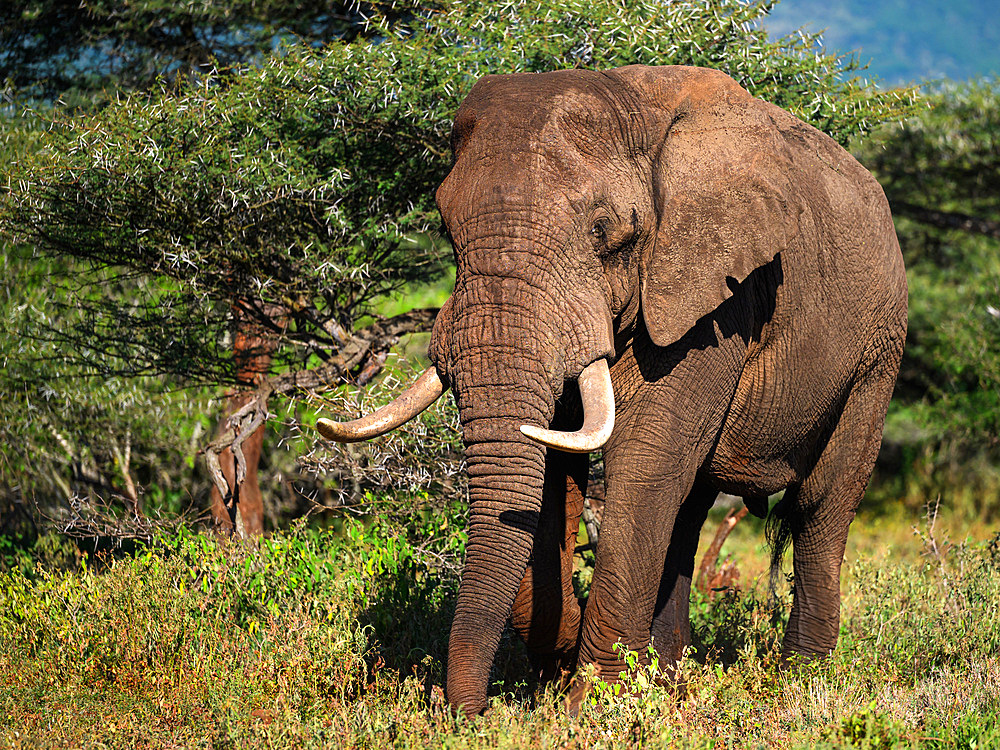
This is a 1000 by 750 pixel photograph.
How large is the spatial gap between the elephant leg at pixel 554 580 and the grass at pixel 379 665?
0.23m

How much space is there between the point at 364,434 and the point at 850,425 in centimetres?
302

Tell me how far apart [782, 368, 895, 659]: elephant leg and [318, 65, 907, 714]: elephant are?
0.14 ft

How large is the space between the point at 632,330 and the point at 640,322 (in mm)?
47

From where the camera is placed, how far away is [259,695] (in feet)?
16.1

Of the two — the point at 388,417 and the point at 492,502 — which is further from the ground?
the point at 388,417

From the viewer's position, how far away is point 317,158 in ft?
23.7

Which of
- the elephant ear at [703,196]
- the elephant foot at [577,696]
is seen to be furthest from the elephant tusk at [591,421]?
the elephant foot at [577,696]

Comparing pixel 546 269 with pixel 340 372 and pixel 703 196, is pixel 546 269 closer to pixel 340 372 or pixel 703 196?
pixel 703 196

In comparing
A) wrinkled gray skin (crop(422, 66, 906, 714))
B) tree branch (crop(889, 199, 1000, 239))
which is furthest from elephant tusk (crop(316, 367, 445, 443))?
tree branch (crop(889, 199, 1000, 239))

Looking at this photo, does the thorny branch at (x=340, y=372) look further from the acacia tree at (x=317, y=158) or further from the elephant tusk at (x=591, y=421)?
the elephant tusk at (x=591, y=421)

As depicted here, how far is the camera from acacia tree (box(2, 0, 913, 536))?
687cm

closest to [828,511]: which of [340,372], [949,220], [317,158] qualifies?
[340,372]

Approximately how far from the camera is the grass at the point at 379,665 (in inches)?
171

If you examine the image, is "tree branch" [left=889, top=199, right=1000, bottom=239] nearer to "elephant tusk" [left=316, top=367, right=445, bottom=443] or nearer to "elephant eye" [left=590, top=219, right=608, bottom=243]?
"elephant eye" [left=590, top=219, right=608, bottom=243]
